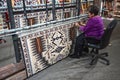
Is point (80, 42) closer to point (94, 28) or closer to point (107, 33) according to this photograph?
point (94, 28)

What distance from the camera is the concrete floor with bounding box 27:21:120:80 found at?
Result: 8.36 ft

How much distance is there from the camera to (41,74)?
2.64 metres

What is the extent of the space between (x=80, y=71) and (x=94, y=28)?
0.84 metres

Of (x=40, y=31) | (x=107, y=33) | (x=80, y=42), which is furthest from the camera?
(x=80, y=42)

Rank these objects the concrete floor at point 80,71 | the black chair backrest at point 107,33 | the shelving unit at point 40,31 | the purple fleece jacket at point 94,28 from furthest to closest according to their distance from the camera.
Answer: the purple fleece jacket at point 94,28 → the black chair backrest at point 107,33 → the concrete floor at point 80,71 → the shelving unit at point 40,31

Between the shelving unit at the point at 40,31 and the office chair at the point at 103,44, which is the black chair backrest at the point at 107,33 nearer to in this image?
the office chair at the point at 103,44

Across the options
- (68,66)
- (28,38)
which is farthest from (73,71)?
(28,38)

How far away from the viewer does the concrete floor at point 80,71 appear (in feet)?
8.36

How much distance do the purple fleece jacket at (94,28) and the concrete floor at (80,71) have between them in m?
0.57

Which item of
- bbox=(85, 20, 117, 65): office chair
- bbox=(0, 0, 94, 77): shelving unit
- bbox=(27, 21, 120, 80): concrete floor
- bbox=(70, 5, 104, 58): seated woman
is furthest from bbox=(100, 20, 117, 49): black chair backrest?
bbox=(0, 0, 94, 77): shelving unit

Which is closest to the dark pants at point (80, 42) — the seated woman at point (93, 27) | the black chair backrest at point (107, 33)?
the seated woman at point (93, 27)

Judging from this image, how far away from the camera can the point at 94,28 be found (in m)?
2.93

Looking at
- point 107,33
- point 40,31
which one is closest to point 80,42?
point 107,33

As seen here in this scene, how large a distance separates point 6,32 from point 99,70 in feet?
5.57
